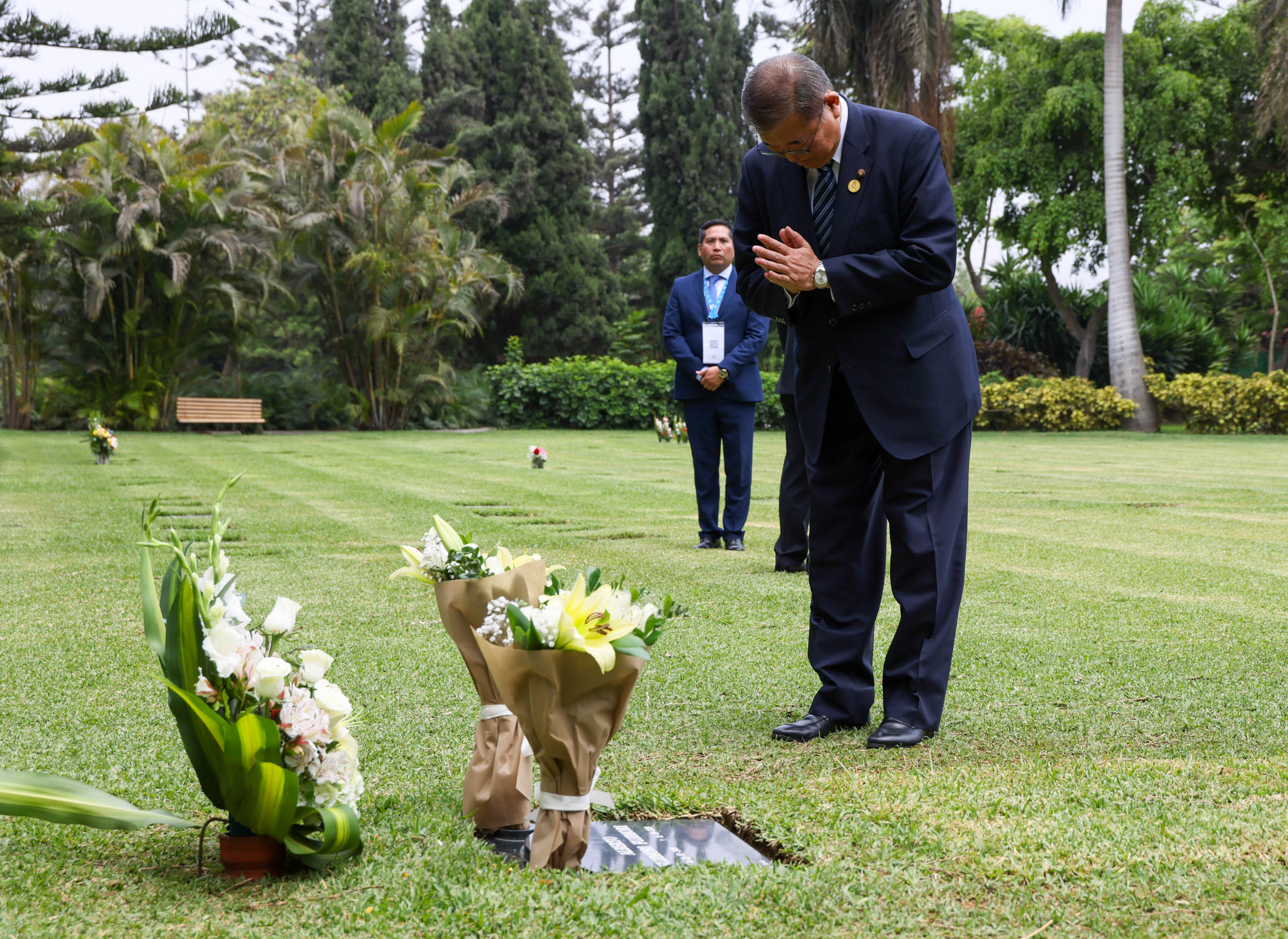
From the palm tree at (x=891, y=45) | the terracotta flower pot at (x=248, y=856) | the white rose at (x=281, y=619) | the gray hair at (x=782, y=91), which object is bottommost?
the terracotta flower pot at (x=248, y=856)

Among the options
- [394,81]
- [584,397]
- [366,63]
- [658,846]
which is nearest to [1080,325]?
[584,397]

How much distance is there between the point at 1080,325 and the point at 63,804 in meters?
29.3

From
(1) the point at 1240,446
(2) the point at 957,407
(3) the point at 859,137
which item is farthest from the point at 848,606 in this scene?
(1) the point at 1240,446

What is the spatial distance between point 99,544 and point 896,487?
5236 millimetres

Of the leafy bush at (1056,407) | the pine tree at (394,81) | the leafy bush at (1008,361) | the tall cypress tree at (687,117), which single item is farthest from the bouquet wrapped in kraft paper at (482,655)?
the tall cypress tree at (687,117)

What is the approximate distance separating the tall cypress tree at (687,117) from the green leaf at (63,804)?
32359mm

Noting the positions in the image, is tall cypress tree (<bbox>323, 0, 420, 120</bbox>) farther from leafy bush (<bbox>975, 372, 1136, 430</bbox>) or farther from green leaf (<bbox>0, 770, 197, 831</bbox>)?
green leaf (<bbox>0, 770, 197, 831</bbox>)

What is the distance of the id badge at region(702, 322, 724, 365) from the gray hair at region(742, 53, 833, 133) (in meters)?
3.90

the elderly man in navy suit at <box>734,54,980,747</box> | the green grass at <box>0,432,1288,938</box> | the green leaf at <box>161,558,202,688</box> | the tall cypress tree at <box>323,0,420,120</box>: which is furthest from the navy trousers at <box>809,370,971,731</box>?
the tall cypress tree at <box>323,0,420,120</box>

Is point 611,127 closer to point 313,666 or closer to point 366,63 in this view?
point 366,63

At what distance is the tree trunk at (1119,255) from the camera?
71.1 ft

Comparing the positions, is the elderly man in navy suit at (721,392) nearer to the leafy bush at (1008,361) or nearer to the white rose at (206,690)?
the white rose at (206,690)

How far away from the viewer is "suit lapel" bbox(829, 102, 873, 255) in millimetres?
2891

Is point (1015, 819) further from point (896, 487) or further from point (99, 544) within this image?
Result: point (99, 544)
